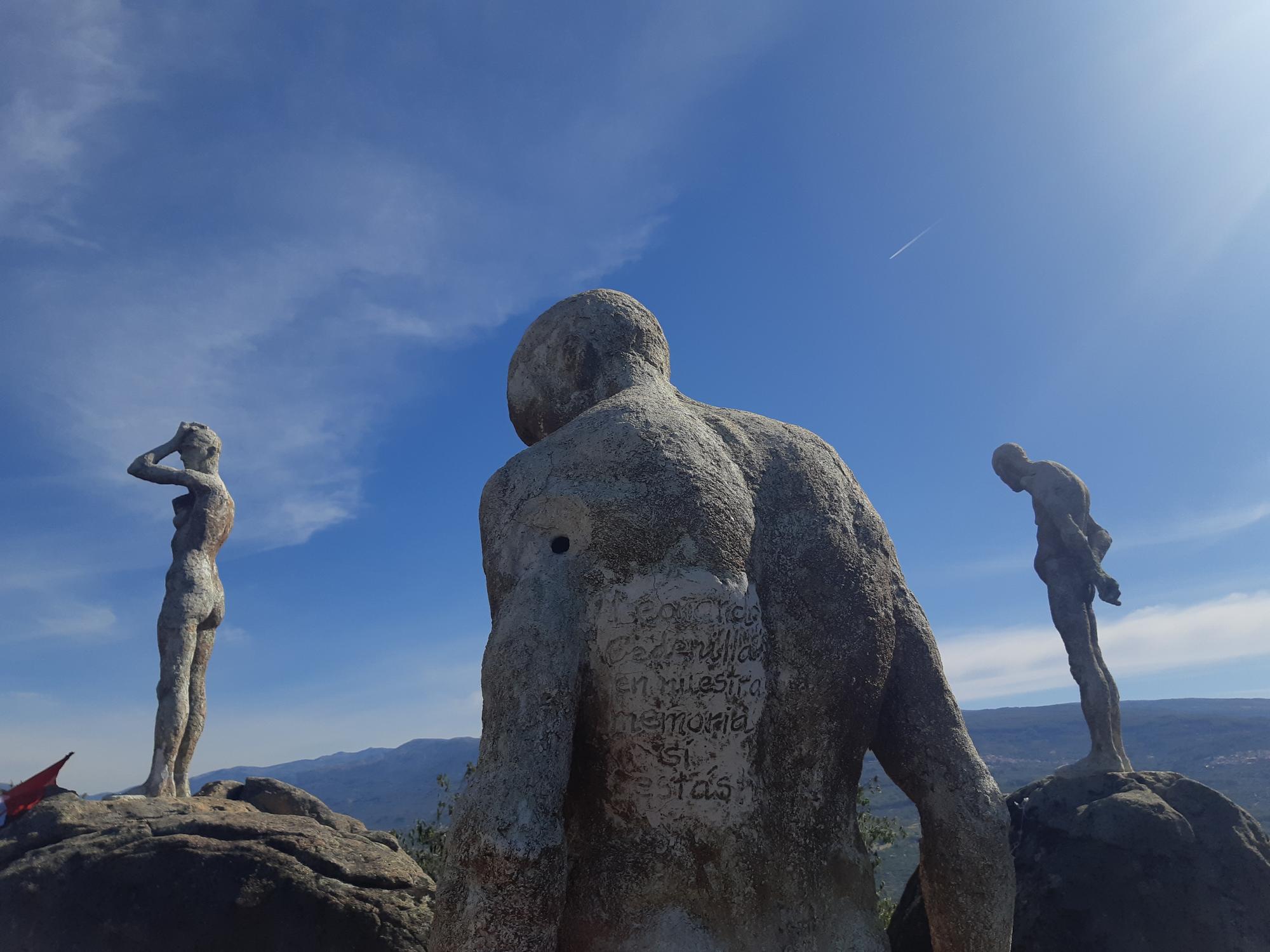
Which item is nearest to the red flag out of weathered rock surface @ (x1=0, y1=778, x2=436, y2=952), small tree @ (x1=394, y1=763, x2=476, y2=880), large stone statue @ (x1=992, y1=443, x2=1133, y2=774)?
weathered rock surface @ (x1=0, y1=778, x2=436, y2=952)

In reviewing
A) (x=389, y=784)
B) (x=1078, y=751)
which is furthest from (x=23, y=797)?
(x=389, y=784)

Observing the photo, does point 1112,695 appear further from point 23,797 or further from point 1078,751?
point 1078,751

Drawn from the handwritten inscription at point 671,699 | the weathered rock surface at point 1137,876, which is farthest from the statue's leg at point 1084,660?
the handwritten inscription at point 671,699

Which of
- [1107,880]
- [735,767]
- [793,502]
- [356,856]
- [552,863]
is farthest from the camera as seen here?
[1107,880]

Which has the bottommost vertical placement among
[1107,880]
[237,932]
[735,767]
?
[1107,880]

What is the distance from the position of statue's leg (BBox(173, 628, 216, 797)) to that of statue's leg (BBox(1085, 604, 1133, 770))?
9.17 metres

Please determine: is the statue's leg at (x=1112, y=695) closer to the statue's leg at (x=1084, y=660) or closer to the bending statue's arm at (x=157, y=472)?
the statue's leg at (x=1084, y=660)

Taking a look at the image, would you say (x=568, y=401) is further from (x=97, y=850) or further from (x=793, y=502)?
(x=97, y=850)

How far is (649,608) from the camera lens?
8.04ft

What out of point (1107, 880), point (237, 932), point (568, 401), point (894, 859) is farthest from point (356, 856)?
point (894, 859)

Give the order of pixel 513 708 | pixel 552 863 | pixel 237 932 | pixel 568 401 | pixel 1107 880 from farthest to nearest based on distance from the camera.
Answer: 1. pixel 1107 880
2. pixel 237 932
3. pixel 568 401
4. pixel 513 708
5. pixel 552 863

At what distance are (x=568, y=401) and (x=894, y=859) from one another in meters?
28.9

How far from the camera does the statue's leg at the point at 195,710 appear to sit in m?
8.99

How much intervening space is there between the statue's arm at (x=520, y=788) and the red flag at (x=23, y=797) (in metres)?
4.92
